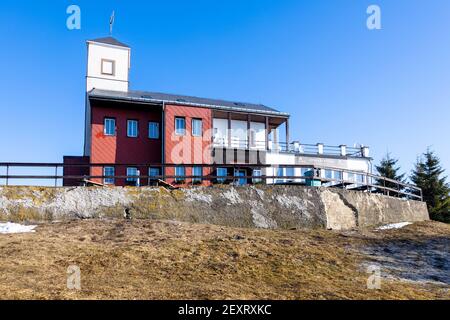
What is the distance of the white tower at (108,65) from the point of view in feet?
115

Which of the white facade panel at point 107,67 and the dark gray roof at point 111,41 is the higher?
the dark gray roof at point 111,41

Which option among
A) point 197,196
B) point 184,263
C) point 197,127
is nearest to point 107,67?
point 197,127

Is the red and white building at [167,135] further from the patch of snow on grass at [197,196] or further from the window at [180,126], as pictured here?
the patch of snow on grass at [197,196]

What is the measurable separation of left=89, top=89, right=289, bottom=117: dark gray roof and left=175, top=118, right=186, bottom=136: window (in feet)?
4.09

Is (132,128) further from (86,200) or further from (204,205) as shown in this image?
(204,205)

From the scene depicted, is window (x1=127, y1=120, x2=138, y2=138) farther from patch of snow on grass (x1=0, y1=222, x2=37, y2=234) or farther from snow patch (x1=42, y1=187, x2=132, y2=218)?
patch of snow on grass (x1=0, y1=222, x2=37, y2=234)

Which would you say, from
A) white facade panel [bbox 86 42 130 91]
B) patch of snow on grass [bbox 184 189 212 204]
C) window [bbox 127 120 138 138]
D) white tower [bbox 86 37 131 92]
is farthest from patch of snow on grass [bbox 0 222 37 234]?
white facade panel [bbox 86 42 130 91]

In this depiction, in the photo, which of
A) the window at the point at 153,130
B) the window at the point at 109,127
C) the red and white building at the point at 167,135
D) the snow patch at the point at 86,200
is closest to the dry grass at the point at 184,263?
the snow patch at the point at 86,200

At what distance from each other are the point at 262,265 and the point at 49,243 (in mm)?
5870

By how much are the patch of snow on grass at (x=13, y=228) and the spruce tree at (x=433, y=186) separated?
32.1 metres

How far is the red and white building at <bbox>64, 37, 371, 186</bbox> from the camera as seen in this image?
28500mm

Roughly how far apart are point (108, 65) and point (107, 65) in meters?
0.08
